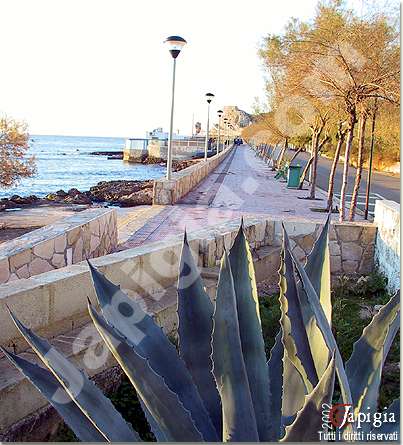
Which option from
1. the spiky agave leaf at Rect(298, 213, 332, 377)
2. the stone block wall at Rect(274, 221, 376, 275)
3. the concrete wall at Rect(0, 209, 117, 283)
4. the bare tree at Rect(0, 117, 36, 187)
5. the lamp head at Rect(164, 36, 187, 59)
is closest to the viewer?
the spiky agave leaf at Rect(298, 213, 332, 377)

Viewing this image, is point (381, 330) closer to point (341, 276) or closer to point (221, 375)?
point (221, 375)

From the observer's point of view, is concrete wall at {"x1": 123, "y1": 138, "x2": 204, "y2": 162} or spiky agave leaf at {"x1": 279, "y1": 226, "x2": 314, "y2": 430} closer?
spiky agave leaf at {"x1": 279, "y1": 226, "x2": 314, "y2": 430}

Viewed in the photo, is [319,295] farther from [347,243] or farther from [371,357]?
Result: [347,243]

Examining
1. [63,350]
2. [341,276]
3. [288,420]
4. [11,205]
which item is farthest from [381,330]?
[11,205]

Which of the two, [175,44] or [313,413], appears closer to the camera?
[313,413]

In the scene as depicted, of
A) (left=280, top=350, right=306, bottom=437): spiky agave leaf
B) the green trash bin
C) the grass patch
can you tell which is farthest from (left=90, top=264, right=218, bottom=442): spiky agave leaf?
the green trash bin

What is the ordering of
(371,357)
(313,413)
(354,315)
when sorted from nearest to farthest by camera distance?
(313,413), (371,357), (354,315)

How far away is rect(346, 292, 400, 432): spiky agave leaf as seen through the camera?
1692 mm

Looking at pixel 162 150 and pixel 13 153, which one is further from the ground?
pixel 162 150

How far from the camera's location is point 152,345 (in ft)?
6.14

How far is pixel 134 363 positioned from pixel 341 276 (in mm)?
4832

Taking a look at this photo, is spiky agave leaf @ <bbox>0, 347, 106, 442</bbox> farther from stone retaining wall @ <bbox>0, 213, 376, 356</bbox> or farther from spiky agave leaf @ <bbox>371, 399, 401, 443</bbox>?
stone retaining wall @ <bbox>0, 213, 376, 356</bbox>

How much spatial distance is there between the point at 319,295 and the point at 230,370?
0.48m

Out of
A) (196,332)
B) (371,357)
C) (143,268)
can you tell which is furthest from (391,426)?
(143,268)
